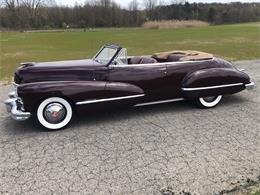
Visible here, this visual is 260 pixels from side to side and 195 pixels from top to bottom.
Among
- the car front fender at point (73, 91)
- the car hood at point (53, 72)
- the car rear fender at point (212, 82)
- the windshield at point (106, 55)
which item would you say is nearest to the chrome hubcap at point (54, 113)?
the car front fender at point (73, 91)

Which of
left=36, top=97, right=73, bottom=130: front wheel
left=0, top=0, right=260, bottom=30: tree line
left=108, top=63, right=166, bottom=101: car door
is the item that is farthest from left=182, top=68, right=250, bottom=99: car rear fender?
left=0, top=0, right=260, bottom=30: tree line

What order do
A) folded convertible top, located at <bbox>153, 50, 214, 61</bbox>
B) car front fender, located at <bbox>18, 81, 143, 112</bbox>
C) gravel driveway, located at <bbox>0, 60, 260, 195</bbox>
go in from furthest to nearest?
1. folded convertible top, located at <bbox>153, 50, 214, 61</bbox>
2. car front fender, located at <bbox>18, 81, 143, 112</bbox>
3. gravel driveway, located at <bbox>0, 60, 260, 195</bbox>

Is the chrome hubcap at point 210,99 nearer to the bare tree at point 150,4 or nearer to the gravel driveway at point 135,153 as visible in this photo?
the gravel driveway at point 135,153

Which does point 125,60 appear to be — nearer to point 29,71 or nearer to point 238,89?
point 29,71

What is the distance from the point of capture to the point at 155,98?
5645mm

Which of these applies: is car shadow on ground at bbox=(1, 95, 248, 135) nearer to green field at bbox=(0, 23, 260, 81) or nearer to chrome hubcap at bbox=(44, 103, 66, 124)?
chrome hubcap at bbox=(44, 103, 66, 124)

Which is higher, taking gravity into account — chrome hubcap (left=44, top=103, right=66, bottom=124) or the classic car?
the classic car

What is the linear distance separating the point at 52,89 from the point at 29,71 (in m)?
0.66

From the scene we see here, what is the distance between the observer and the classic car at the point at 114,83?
191 inches

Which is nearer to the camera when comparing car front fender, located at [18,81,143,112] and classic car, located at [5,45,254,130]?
car front fender, located at [18,81,143,112]

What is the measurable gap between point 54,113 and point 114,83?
1.07 meters

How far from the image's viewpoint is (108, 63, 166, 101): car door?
17.5 feet

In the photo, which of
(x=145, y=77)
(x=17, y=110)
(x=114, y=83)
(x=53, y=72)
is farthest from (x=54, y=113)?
(x=145, y=77)

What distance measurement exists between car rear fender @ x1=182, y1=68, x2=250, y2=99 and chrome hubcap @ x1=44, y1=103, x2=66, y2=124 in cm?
217
